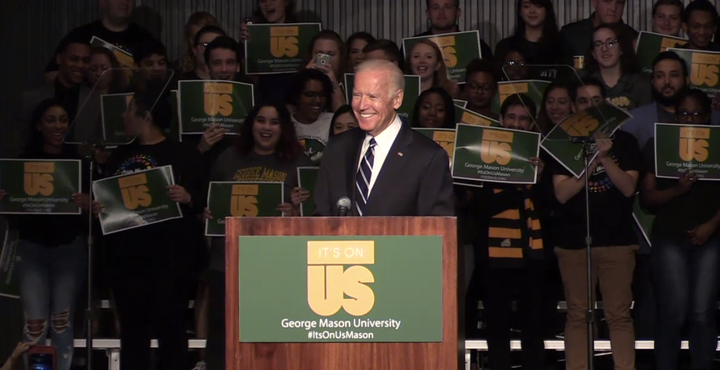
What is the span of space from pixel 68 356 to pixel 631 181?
10.7 ft

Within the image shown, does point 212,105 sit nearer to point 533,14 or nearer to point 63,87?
point 63,87

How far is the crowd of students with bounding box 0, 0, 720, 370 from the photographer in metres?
6.38

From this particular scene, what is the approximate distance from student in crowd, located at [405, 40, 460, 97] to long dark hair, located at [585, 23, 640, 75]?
0.84 m

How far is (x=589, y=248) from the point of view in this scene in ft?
20.3

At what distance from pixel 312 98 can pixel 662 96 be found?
2.05m

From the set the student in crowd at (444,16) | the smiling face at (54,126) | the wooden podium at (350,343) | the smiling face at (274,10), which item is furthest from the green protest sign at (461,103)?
the wooden podium at (350,343)

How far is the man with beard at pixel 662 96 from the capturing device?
267 inches

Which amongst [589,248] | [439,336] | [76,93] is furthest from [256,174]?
[439,336]

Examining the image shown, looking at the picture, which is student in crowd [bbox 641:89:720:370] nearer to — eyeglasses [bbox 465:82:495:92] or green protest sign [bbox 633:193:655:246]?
green protest sign [bbox 633:193:655:246]

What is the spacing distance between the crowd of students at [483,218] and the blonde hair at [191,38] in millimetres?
378

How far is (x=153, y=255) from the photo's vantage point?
6426mm

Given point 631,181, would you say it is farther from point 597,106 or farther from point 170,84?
point 170,84

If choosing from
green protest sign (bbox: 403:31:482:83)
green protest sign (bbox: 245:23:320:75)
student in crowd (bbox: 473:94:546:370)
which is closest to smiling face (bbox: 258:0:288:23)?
green protest sign (bbox: 245:23:320:75)

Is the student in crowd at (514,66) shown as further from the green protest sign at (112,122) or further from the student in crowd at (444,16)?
the green protest sign at (112,122)
